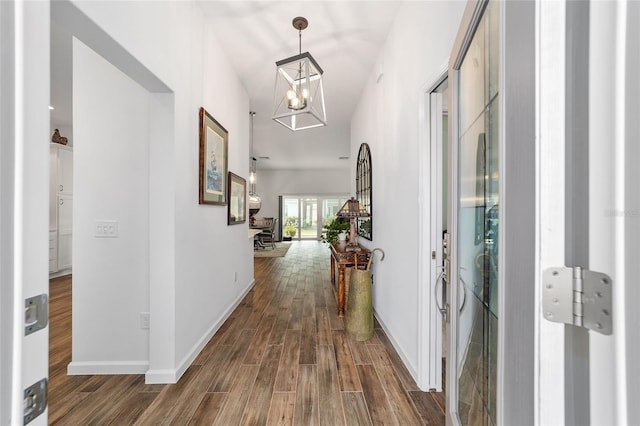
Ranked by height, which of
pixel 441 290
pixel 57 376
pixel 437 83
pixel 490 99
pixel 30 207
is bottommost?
pixel 57 376

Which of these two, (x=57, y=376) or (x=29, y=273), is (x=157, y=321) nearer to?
(x=57, y=376)

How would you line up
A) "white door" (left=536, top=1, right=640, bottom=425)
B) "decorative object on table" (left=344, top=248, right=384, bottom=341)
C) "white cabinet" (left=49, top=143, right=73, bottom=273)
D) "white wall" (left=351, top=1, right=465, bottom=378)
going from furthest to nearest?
"white cabinet" (left=49, top=143, right=73, bottom=273)
"decorative object on table" (left=344, top=248, right=384, bottom=341)
"white wall" (left=351, top=1, right=465, bottom=378)
"white door" (left=536, top=1, right=640, bottom=425)

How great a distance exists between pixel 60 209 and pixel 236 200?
3662 mm

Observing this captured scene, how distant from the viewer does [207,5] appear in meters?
2.28

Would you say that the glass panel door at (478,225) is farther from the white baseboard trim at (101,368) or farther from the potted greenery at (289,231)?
the potted greenery at (289,231)

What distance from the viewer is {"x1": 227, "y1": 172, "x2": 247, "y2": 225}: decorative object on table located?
10.3 feet

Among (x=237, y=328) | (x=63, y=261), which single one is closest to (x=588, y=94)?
(x=237, y=328)

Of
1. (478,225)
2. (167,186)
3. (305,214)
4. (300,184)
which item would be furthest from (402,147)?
(305,214)

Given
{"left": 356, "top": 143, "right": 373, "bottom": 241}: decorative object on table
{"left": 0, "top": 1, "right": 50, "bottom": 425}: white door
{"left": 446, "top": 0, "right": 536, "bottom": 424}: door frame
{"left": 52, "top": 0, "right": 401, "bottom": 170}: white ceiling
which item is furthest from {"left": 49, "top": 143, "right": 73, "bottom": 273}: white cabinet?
{"left": 446, "top": 0, "right": 536, "bottom": 424}: door frame

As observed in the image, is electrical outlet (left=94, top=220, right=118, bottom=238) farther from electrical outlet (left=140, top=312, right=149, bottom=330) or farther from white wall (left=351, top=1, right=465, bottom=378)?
white wall (left=351, top=1, right=465, bottom=378)

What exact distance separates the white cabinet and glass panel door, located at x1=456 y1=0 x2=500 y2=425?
19.6 ft

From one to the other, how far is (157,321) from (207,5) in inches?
95.4

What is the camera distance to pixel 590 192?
0.47m
